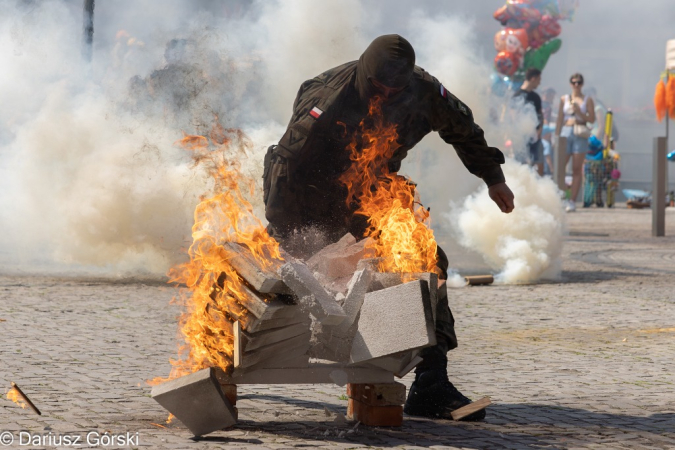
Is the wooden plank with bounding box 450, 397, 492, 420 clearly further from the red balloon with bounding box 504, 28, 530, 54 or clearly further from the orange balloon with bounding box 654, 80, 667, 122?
the orange balloon with bounding box 654, 80, 667, 122

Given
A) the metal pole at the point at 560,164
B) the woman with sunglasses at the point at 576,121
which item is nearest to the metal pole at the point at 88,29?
the metal pole at the point at 560,164

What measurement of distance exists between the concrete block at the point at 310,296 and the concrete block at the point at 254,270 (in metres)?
0.04

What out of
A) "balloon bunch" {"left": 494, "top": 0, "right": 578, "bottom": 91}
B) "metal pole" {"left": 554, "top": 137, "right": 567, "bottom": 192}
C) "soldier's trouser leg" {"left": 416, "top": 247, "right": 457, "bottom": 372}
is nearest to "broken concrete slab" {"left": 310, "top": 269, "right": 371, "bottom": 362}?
"soldier's trouser leg" {"left": 416, "top": 247, "right": 457, "bottom": 372}

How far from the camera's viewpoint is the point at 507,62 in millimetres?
21625

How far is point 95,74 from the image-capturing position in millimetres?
10773

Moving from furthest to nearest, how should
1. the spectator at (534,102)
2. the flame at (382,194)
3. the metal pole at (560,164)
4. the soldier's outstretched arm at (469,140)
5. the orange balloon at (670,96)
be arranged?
the orange balloon at (670,96) < the spectator at (534,102) < the metal pole at (560,164) < the soldier's outstretched arm at (469,140) < the flame at (382,194)

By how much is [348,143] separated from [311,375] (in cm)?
92

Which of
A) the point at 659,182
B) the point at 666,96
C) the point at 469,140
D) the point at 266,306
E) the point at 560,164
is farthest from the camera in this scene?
the point at 666,96

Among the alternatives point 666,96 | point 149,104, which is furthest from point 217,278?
point 666,96

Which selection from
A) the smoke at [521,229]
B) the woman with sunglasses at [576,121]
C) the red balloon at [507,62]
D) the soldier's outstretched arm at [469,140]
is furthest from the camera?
the red balloon at [507,62]

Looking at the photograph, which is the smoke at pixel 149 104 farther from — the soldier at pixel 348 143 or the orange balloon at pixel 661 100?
the orange balloon at pixel 661 100

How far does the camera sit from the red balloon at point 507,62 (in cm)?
2161

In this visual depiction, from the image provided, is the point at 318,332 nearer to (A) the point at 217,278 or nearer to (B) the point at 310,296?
(B) the point at 310,296

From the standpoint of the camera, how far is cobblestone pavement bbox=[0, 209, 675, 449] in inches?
155
